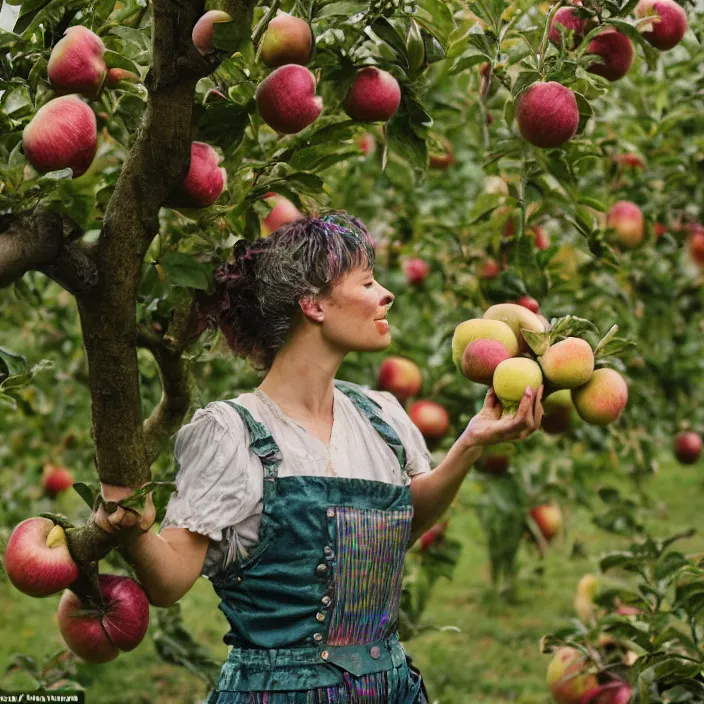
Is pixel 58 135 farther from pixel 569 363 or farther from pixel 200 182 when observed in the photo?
pixel 569 363

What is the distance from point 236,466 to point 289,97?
20.4 inches

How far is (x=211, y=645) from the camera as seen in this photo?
404 cm

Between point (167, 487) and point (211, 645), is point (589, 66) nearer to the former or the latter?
point (167, 487)

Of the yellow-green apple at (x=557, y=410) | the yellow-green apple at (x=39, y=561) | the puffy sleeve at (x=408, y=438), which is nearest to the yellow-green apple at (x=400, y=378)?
the yellow-green apple at (x=557, y=410)

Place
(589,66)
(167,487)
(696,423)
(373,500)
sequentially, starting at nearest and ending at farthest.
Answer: (167,487), (373,500), (589,66), (696,423)

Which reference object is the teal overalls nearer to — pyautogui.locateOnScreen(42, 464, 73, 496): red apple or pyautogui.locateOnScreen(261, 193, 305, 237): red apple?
pyautogui.locateOnScreen(261, 193, 305, 237): red apple

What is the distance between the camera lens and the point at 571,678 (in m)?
2.04

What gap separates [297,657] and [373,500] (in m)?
0.24

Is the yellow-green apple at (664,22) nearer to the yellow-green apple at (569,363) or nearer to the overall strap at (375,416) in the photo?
the yellow-green apple at (569,363)

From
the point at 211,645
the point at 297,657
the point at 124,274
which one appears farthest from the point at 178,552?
the point at 211,645

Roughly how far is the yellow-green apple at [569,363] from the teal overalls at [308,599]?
0.33 meters

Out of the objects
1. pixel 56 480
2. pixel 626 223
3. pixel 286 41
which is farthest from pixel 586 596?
pixel 286 41

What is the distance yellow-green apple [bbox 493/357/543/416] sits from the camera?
134cm

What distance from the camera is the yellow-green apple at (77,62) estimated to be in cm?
133
